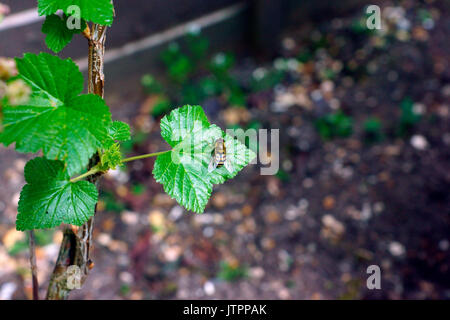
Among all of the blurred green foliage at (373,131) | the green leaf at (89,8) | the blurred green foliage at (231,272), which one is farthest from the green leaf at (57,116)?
the blurred green foliage at (373,131)

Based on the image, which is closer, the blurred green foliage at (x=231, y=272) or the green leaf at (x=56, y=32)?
the green leaf at (x=56, y=32)

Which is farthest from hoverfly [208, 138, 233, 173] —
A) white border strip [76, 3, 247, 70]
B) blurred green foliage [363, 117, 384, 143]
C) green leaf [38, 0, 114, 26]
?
blurred green foliage [363, 117, 384, 143]

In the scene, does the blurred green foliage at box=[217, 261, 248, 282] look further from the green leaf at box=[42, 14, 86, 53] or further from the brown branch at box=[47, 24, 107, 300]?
the green leaf at box=[42, 14, 86, 53]

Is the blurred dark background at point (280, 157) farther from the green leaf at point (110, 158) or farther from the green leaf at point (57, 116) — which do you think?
the green leaf at point (57, 116)

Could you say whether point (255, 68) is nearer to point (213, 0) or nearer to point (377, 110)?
point (213, 0)

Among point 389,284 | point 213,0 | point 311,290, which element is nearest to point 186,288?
point 311,290

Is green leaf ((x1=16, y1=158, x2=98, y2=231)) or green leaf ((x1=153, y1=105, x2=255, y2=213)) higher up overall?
green leaf ((x1=153, y1=105, x2=255, y2=213))

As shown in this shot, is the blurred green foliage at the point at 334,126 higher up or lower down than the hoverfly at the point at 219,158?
higher up

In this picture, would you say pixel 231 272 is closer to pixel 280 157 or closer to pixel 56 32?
pixel 280 157
